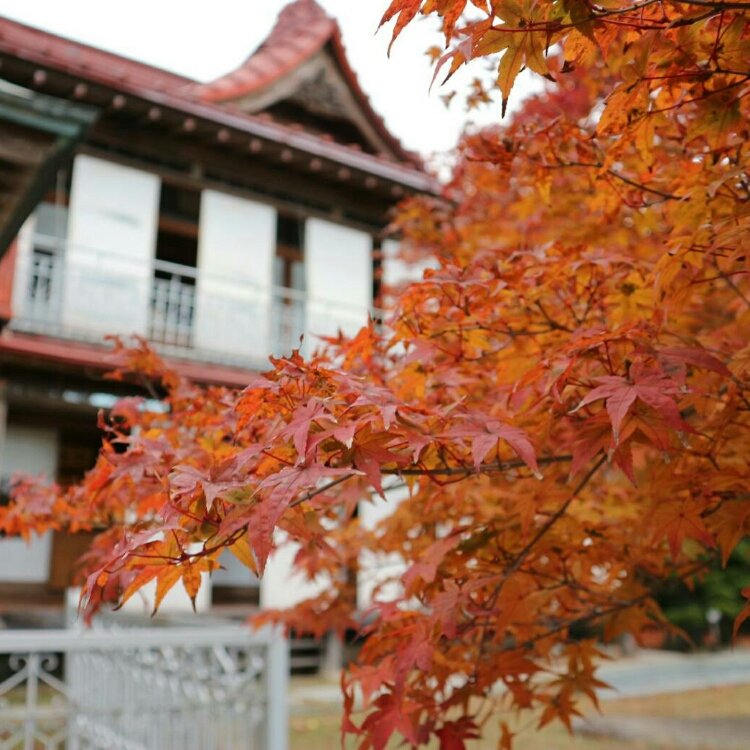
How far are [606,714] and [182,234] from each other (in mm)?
7680

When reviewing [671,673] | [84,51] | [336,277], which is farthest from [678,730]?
[84,51]

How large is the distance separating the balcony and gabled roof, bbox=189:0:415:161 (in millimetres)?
2371

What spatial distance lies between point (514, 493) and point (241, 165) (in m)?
8.33

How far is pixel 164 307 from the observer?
355 inches

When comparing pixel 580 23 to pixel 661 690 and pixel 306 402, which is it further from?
pixel 661 690

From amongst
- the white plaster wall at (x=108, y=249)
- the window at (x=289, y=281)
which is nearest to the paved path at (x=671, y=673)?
the window at (x=289, y=281)

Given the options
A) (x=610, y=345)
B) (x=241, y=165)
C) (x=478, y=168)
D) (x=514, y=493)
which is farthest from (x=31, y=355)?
(x=610, y=345)

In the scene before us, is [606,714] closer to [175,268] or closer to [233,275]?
[233,275]

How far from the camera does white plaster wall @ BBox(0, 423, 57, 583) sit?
8.48 metres

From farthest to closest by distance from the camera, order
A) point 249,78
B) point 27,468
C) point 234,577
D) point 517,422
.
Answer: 1. point 249,78
2. point 234,577
3. point 27,468
4. point 517,422

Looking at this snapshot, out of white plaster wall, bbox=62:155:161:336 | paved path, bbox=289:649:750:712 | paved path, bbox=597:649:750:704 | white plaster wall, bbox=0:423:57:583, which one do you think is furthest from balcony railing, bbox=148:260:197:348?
paved path, bbox=597:649:750:704

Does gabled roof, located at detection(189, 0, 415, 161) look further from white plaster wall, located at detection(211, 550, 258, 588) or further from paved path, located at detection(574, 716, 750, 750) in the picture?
Answer: paved path, located at detection(574, 716, 750, 750)

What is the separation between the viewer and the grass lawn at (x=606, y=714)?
251 inches

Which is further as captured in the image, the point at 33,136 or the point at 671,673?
the point at 671,673
